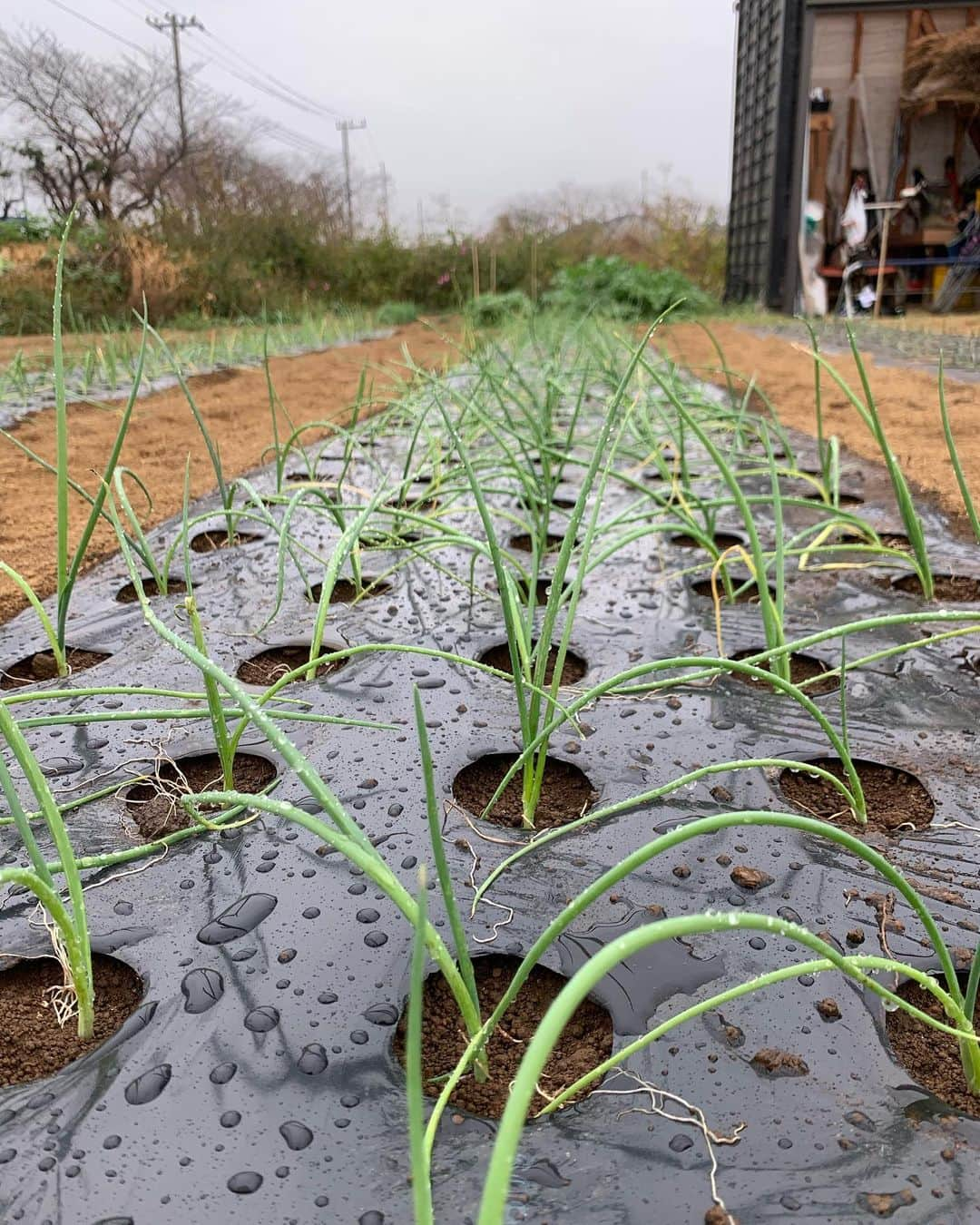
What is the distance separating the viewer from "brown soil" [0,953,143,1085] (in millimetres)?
547

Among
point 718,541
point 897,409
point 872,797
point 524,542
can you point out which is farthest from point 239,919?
point 897,409

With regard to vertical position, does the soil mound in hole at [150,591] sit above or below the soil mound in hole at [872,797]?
above

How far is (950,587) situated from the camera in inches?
53.1

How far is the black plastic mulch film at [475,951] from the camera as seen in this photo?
1.50ft

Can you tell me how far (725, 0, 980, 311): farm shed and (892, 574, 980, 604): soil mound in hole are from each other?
23.5ft

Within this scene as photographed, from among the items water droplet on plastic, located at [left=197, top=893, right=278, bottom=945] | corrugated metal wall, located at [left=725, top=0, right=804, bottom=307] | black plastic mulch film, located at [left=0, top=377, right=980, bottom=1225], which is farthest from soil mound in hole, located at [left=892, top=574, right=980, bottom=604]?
corrugated metal wall, located at [left=725, top=0, right=804, bottom=307]

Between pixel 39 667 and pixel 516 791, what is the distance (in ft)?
2.25

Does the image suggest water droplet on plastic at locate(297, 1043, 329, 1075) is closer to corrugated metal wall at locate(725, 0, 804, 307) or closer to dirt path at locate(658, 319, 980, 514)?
dirt path at locate(658, 319, 980, 514)

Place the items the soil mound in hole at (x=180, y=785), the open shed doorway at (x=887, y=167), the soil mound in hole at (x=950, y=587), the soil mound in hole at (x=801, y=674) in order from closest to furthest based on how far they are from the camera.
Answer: the soil mound in hole at (x=180, y=785)
the soil mound in hole at (x=801, y=674)
the soil mound in hole at (x=950, y=587)
the open shed doorway at (x=887, y=167)

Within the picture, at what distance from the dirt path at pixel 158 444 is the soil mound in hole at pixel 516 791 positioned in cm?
63

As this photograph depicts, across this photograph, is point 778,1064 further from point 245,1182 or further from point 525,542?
point 525,542

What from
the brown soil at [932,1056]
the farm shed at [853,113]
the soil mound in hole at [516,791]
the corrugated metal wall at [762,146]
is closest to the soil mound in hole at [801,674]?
the soil mound in hole at [516,791]

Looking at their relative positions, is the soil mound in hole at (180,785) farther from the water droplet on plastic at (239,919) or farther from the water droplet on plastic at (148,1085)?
the water droplet on plastic at (148,1085)

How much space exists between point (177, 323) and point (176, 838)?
8634mm
